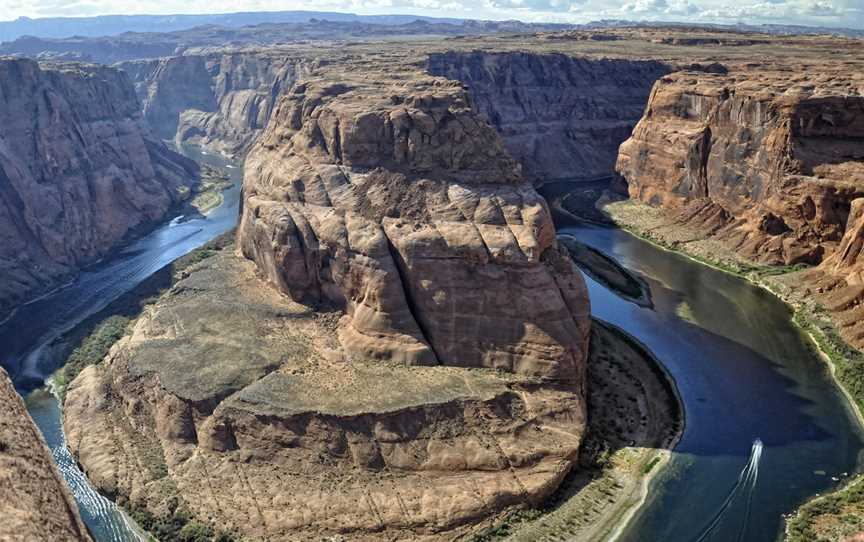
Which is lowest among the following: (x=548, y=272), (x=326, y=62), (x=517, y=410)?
(x=517, y=410)

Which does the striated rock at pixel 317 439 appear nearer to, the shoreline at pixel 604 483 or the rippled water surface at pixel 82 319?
the shoreline at pixel 604 483

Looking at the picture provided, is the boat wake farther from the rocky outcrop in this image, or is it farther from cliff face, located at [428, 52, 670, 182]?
cliff face, located at [428, 52, 670, 182]

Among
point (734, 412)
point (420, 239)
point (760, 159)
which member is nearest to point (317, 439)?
point (420, 239)

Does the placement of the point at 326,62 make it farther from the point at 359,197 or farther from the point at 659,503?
the point at 659,503

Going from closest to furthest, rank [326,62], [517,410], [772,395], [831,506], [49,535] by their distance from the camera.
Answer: [49,535]
[831,506]
[517,410]
[772,395]
[326,62]

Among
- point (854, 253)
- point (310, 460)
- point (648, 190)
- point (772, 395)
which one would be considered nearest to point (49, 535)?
point (310, 460)

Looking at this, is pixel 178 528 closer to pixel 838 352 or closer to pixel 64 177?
pixel 838 352
